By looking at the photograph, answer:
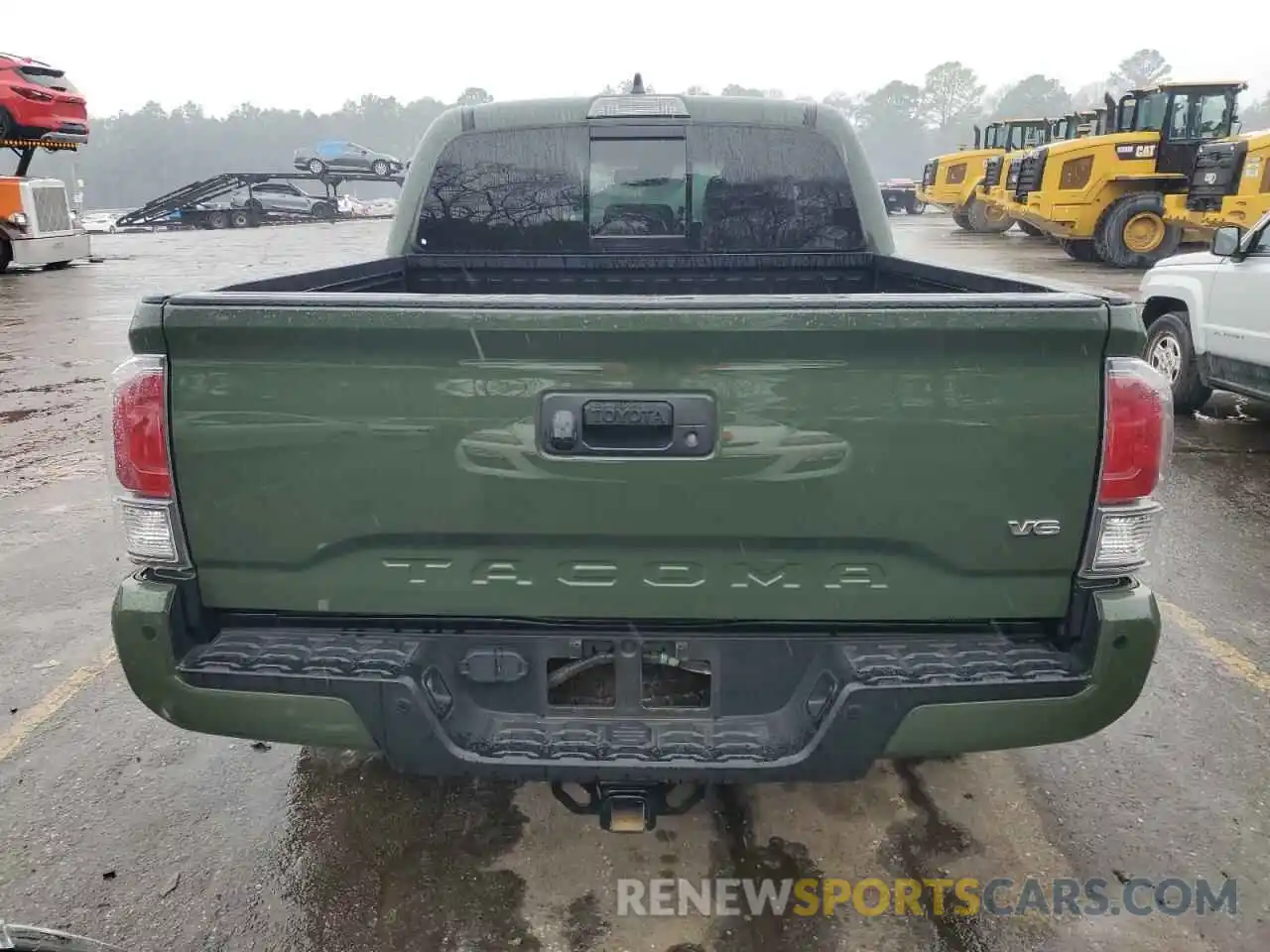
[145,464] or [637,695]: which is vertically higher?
[145,464]

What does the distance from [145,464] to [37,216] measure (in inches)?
843

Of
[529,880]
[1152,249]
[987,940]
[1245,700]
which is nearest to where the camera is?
[987,940]

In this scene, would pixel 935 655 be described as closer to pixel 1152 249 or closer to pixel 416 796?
pixel 416 796

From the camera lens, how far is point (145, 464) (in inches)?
84.7

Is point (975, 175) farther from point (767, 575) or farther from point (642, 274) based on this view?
point (767, 575)

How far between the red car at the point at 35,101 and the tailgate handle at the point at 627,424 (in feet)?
74.2

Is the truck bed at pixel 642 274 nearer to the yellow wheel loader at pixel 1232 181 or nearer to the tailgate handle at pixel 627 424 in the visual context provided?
the tailgate handle at pixel 627 424

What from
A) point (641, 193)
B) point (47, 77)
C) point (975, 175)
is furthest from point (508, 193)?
point (975, 175)

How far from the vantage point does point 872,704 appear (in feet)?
6.95

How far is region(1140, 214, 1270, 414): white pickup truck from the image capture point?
6.43 metres

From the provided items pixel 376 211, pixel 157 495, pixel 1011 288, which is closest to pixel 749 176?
pixel 1011 288

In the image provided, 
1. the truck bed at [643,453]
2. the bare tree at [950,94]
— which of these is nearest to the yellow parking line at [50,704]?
the truck bed at [643,453]

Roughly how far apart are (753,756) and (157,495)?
1482mm

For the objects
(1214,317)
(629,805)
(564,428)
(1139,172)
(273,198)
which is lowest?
(273,198)
